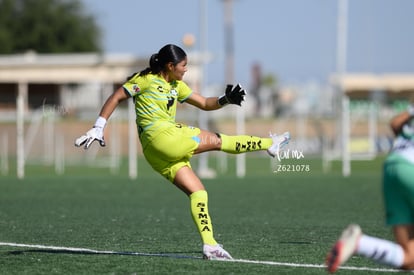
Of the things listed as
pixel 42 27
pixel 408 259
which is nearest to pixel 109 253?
pixel 408 259

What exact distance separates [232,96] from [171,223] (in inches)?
166

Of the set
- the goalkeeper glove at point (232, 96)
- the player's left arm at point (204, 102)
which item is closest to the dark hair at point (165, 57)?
the player's left arm at point (204, 102)

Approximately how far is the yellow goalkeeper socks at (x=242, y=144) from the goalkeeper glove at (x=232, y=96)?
1.77ft

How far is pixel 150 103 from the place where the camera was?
32.4 feet

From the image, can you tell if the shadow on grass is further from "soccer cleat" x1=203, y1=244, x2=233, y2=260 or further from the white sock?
the white sock

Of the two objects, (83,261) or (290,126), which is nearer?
(83,261)

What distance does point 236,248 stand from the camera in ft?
35.2

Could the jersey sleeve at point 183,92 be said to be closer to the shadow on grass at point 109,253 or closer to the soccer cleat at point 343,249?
the shadow on grass at point 109,253

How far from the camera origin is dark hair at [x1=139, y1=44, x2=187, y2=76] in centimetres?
988

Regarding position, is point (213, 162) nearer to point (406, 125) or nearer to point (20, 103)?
point (20, 103)

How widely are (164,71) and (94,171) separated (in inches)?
948

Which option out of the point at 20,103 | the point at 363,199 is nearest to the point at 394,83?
the point at 20,103

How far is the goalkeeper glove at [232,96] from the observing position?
10484mm

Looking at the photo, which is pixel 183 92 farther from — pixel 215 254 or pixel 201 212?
pixel 215 254
